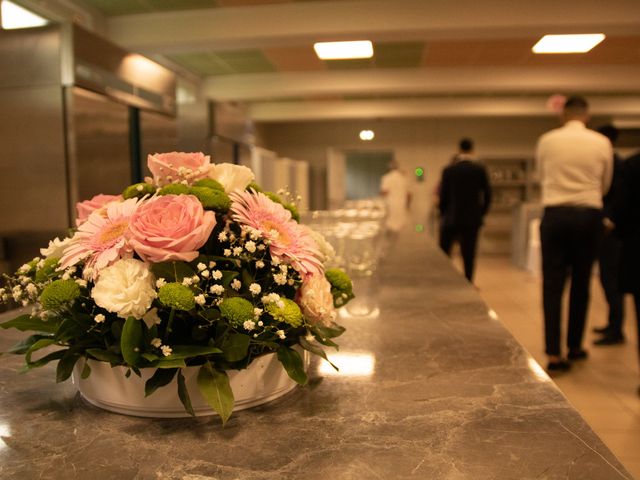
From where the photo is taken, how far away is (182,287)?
0.71 m

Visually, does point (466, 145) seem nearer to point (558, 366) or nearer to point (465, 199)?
point (465, 199)

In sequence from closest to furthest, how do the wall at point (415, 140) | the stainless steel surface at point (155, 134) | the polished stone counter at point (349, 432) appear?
the polished stone counter at point (349, 432)
the stainless steel surface at point (155, 134)
the wall at point (415, 140)

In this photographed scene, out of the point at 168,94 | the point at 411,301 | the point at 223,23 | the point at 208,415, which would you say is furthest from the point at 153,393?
the point at 223,23

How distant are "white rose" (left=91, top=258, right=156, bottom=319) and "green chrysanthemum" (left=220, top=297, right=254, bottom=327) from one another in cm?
9

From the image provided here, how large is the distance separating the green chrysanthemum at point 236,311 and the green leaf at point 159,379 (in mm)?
105

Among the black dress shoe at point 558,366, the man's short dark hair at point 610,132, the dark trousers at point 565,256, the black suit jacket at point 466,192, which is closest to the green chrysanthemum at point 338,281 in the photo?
the dark trousers at point 565,256

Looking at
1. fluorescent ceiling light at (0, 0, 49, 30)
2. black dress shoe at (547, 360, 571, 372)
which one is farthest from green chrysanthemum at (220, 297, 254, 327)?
fluorescent ceiling light at (0, 0, 49, 30)

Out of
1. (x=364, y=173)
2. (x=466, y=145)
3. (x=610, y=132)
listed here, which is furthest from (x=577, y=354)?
(x=364, y=173)

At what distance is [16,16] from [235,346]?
14.3ft

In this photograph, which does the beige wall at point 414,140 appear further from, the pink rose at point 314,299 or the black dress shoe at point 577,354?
the pink rose at point 314,299

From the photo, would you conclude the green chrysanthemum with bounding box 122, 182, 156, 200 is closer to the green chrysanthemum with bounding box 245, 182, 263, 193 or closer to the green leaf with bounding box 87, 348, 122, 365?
the green chrysanthemum with bounding box 245, 182, 263, 193

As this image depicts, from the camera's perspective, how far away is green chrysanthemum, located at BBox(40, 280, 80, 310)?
0.74 meters

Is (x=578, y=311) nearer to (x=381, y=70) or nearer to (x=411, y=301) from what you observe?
(x=411, y=301)

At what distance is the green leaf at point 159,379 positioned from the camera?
736 millimetres
